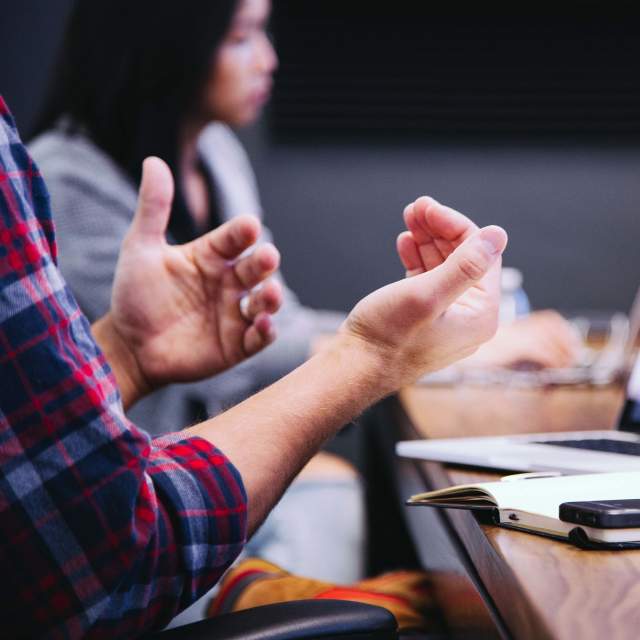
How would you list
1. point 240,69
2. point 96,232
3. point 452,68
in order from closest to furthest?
point 96,232, point 240,69, point 452,68

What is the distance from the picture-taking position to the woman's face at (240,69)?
203 centimetres

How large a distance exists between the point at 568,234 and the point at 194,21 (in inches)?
75.2

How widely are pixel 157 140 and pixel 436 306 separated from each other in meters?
1.24

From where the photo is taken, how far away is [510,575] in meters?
0.66

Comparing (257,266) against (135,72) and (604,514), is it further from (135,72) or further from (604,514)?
(135,72)

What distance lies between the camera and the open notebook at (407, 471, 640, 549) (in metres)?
0.71

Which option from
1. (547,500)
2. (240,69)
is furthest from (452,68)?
(547,500)

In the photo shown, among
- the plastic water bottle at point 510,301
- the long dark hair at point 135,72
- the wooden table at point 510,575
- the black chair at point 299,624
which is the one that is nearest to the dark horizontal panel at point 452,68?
the plastic water bottle at point 510,301

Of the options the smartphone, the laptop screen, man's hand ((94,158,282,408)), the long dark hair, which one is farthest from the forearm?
the long dark hair

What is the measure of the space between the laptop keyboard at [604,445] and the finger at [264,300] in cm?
37

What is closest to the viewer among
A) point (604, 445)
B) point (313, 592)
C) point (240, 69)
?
point (313, 592)

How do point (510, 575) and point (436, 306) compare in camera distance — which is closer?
point (510, 575)

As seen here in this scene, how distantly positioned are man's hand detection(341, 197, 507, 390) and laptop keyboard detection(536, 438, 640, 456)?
231 millimetres

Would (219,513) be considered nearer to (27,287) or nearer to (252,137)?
(27,287)
